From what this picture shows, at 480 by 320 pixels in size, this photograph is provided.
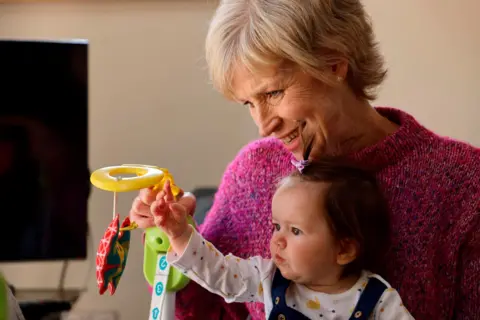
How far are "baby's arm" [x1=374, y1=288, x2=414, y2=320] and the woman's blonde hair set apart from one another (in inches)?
15.1

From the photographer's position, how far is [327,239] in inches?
37.2

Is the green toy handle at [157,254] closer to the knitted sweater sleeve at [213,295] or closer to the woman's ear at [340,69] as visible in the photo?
the knitted sweater sleeve at [213,295]

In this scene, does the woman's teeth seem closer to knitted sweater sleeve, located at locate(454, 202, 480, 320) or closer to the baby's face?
the baby's face

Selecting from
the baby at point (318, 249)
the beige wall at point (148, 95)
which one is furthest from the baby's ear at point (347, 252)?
the beige wall at point (148, 95)

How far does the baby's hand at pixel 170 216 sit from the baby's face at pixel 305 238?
0.16m

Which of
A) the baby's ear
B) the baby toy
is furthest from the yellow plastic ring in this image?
the baby's ear

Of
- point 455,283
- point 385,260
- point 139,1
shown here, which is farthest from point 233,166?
point 139,1

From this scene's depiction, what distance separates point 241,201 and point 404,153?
34 centimetres

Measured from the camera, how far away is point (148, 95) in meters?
1.88

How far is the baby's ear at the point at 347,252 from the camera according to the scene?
96 cm

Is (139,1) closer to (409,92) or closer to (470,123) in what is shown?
(409,92)

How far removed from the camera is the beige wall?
1.64 meters

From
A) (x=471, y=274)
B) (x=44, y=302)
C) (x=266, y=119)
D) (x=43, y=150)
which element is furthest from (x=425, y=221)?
(x=44, y=302)

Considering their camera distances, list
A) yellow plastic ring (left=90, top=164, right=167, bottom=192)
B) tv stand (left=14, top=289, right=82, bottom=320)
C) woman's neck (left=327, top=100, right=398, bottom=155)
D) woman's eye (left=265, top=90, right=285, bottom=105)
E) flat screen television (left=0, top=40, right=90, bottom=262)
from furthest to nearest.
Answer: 1. tv stand (left=14, top=289, right=82, bottom=320)
2. flat screen television (left=0, top=40, right=90, bottom=262)
3. woman's neck (left=327, top=100, right=398, bottom=155)
4. woman's eye (left=265, top=90, right=285, bottom=105)
5. yellow plastic ring (left=90, top=164, right=167, bottom=192)
